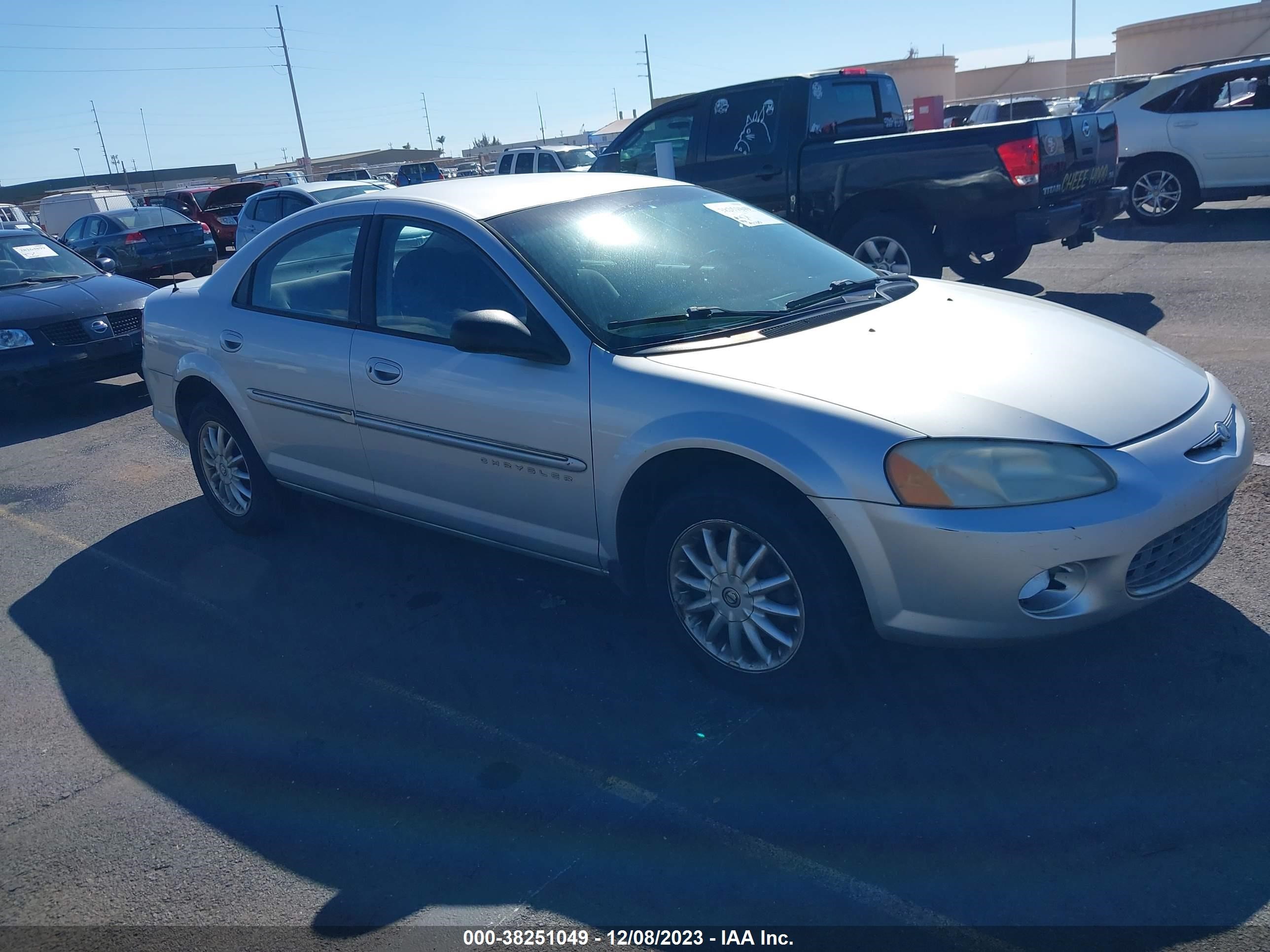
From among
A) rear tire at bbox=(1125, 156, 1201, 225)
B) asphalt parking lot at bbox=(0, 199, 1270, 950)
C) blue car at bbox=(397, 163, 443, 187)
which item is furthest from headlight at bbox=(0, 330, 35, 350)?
blue car at bbox=(397, 163, 443, 187)

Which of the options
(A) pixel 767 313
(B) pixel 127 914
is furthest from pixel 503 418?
(B) pixel 127 914

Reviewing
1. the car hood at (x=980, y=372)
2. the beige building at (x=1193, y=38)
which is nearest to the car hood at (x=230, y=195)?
the car hood at (x=980, y=372)

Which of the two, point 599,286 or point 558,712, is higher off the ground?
point 599,286

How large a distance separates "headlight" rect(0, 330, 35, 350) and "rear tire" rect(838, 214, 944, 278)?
6756 mm

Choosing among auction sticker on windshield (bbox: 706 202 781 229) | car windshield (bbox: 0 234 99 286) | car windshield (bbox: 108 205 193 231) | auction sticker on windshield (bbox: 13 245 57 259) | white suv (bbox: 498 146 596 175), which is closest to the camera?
auction sticker on windshield (bbox: 706 202 781 229)

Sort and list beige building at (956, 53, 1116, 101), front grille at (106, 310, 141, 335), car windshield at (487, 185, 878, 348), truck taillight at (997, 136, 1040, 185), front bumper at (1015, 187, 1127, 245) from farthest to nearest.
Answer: beige building at (956, 53, 1116, 101) → front grille at (106, 310, 141, 335) → front bumper at (1015, 187, 1127, 245) → truck taillight at (997, 136, 1040, 185) → car windshield at (487, 185, 878, 348)

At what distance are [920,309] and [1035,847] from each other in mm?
2057

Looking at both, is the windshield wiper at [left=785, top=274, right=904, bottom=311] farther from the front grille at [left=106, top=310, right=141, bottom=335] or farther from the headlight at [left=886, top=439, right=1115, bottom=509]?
the front grille at [left=106, top=310, right=141, bottom=335]

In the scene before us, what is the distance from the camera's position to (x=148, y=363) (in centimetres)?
574

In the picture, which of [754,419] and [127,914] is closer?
[127,914]

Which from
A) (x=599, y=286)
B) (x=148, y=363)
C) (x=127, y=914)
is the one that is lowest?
(x=127, y=914)

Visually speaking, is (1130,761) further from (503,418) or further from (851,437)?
(503,418)

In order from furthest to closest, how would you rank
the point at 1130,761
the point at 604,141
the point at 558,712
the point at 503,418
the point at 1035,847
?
the point at 604,141 < the point at 503,418 < the point at 558,712 < the point at 1130,761 < the point at 1035,847

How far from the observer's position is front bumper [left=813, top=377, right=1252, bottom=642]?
2938mm
